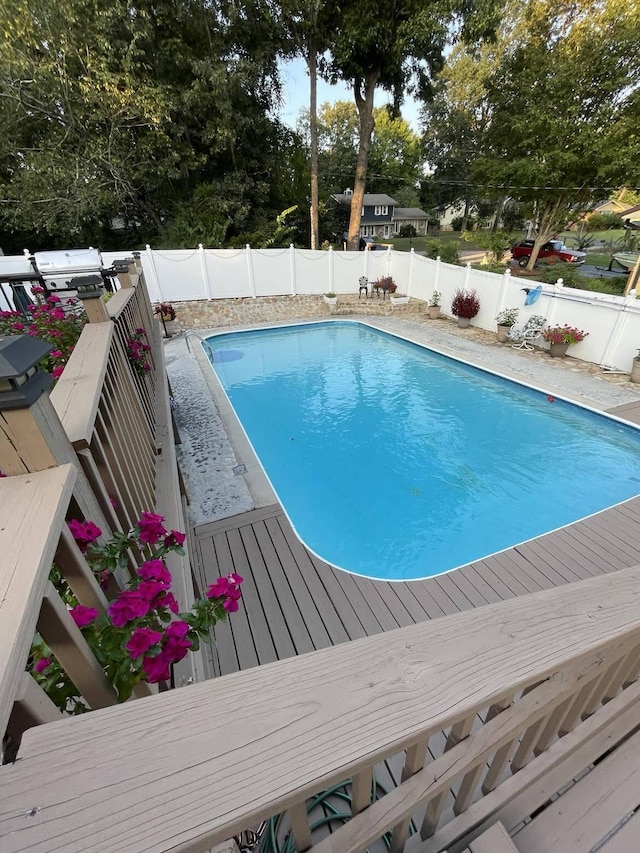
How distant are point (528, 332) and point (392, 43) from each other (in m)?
10.7

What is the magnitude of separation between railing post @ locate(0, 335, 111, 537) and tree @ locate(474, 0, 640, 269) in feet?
52.2

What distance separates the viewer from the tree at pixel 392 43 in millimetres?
10340

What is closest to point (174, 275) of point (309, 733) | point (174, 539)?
point (174, 539)

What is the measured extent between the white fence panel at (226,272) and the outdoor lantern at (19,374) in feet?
38.3

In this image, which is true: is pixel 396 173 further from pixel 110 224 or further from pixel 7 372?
pixel 7 372

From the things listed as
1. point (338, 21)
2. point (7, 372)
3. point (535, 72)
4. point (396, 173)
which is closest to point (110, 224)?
point (338, 21)

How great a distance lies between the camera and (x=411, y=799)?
0.74 m

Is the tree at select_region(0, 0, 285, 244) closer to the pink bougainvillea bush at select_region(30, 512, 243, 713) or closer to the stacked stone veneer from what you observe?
the stacked stone veneer

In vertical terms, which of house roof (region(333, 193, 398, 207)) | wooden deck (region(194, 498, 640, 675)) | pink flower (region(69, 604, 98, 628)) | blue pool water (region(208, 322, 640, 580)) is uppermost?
house roof (region(333, 193, 398, 207))

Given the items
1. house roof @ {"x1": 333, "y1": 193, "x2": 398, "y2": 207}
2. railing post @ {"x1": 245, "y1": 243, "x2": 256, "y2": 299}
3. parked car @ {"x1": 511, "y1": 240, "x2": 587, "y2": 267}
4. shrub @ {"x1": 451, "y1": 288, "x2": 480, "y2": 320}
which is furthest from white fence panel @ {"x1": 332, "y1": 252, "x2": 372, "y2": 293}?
house roof @ {"x1": 333, "y1": 193, "x2": 398, "y2": 207}

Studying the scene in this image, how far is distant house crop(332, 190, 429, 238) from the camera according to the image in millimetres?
31062

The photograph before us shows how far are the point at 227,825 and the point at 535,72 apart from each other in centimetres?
1813

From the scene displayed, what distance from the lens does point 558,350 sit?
7.70 metres

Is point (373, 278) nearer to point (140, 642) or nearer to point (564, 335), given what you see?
point (564, 335)
